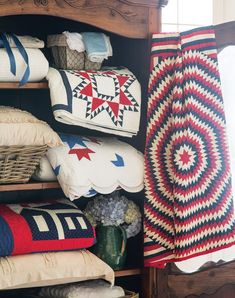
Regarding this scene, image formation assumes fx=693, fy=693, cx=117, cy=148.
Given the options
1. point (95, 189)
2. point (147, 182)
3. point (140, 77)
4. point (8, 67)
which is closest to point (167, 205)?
point (147, 182)

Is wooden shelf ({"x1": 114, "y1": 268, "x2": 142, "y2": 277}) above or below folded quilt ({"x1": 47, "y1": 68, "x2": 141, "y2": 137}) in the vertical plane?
below

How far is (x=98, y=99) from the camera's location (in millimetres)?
2684

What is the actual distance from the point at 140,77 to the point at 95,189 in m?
0.55

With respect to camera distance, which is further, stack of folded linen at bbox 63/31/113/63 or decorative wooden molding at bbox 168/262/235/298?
decorative wooden molding at bbox 168/262/235/298

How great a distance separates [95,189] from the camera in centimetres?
267

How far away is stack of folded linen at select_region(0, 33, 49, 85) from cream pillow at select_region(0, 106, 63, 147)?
0.43 ft

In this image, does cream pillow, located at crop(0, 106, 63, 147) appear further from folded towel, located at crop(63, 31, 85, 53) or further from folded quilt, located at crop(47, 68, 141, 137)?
folded towel, located at crop(63, 31, 85, 53)

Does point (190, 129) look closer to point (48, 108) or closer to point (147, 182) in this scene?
point (147, 182)

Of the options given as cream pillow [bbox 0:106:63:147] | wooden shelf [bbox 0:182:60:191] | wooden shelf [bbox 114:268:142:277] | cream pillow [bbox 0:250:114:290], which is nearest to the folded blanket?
cream pillow [bbox 0:106:63:147]

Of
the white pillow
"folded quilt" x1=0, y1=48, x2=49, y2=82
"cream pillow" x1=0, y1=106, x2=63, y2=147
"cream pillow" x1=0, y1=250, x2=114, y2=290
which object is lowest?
"cream pillow" x1=0, y1=250, x2=114, y2=290

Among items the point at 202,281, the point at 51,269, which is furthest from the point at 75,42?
the point at 202,281

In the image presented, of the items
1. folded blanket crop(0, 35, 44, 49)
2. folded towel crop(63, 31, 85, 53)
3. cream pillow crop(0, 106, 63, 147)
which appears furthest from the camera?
folded towel crop(63, 31, 85, 53)

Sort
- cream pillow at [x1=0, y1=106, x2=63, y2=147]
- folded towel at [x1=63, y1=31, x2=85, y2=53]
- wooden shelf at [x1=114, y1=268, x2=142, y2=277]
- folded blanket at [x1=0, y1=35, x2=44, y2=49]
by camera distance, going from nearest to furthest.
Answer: cream pillow at [x1=0, y1=106, x2=63, y2=147], folded blanket at [x1=0, y1=35, x2=44, y2=49], folded towel at [x1=63, y1=31, x2=85, y2=53], wooden shelf at [x1=114, y1=268, x2=142, y2=277]

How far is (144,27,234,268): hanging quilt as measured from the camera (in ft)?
8.89
